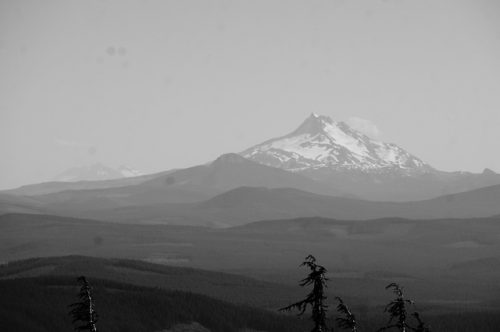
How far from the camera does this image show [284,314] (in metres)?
142

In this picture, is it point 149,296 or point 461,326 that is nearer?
point 461,326

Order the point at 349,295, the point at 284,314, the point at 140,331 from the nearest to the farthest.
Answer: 1. the point at 140,331
2. the point at 284,314
3. the point at 349,295

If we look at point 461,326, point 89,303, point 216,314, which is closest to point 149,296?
point 216,314

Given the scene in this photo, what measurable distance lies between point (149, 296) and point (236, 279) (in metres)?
49.0

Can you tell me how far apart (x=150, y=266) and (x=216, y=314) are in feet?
223

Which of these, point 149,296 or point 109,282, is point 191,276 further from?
point 149,296

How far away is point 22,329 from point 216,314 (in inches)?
1193

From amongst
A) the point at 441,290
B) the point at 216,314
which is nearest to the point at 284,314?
the point at 216,314

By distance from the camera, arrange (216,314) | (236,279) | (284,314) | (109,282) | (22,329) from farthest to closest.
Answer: (236,279)
(109,282)
(284,314)
(216,314)
(22,329)

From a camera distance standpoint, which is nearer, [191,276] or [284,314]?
[284,314]

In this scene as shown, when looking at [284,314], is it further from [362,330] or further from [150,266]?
[150,266]

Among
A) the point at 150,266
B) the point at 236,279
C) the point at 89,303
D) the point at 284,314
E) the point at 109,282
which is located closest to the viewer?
the point at 89,303

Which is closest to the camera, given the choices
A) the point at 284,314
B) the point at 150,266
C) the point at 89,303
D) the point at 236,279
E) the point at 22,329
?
the point at 89,303

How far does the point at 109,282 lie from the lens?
5969 inches
